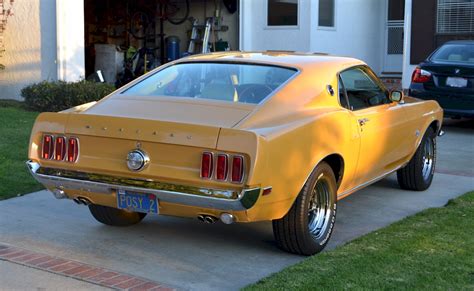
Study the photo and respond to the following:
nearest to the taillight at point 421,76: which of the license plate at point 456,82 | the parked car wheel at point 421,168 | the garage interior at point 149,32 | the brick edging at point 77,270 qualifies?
the license plate at point 456,82

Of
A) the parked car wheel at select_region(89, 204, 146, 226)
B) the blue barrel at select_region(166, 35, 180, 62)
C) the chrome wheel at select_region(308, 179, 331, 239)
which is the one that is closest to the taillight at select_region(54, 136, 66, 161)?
the parked car wheel at select_region(89, 204, 146, 226)

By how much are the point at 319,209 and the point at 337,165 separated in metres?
0.41

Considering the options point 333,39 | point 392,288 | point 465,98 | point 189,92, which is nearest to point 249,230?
point 189,92

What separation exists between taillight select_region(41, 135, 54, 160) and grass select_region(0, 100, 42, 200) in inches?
78.6

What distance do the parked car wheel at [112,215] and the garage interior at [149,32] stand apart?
12.7 m

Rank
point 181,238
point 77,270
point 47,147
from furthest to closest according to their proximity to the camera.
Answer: point 181,238
point 47,147
point 77,270

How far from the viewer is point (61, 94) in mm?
12016

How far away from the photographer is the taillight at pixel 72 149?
496 cm

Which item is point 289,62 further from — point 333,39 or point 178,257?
point 333,39

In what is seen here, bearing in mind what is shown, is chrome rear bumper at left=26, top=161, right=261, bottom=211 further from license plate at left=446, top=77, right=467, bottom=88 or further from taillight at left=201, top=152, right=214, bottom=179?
license plate at left=446, top=77, right=467, bottom=88

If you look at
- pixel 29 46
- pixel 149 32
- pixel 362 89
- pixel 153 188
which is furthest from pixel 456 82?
pixel 149 32

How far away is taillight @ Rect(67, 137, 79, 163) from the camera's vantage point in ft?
16.3

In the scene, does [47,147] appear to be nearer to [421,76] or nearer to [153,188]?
[153,188]

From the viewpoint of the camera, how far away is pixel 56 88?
39.8ft
